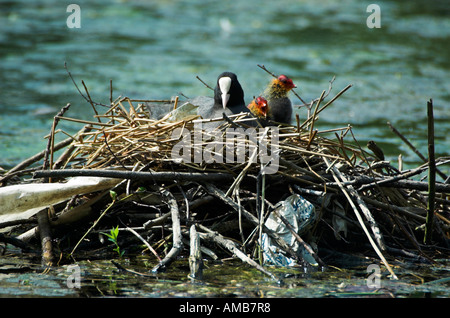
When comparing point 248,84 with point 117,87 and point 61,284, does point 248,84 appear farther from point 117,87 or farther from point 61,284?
point 61,284

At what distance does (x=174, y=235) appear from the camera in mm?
3355

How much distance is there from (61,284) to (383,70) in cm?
765

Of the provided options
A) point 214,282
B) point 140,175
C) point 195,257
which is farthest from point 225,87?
point 214,282

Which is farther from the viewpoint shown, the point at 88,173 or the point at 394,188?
the point at 394,188

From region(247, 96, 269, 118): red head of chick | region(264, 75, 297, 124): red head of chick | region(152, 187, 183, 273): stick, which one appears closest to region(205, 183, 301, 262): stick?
region(152, 187, 183, 273): stick

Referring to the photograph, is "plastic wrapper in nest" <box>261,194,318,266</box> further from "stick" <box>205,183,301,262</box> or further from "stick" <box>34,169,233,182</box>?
"stick" <box>34,169,233,182</box>

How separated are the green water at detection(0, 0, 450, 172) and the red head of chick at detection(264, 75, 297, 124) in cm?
197

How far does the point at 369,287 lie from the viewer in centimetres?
324

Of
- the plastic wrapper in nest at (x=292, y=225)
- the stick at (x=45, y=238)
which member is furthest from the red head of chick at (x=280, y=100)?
the stick at (x=45, y=238)

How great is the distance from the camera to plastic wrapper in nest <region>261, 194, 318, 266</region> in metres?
3.51

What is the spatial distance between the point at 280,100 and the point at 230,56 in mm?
5904

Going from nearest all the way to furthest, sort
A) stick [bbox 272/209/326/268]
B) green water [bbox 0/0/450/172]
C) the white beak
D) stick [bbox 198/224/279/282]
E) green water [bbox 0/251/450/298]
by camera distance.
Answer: green water [bbox 0/251/450/298] < stick [bbox 198/224/279/282] < stick [bbox 272/209/326/268] < the white beak < green water [bbox 0/0/450/172]

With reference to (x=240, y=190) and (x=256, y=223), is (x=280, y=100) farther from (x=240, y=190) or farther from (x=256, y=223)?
(x=256, y=223)
